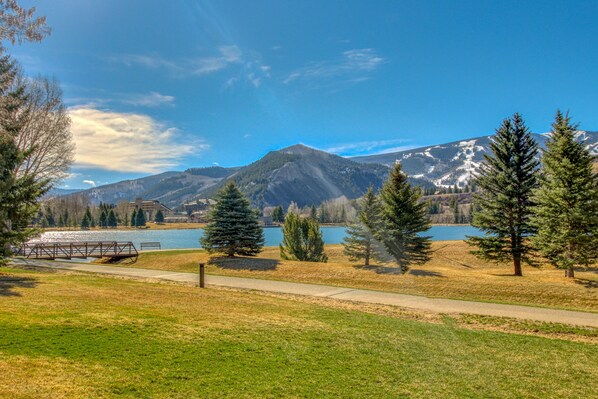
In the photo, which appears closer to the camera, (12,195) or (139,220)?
(12,195)

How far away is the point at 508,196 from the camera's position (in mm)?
23766

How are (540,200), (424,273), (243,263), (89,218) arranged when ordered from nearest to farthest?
1. (540,200)
2. (424,273)
3. (243,263)
4. (89,218)

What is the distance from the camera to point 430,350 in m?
8.81

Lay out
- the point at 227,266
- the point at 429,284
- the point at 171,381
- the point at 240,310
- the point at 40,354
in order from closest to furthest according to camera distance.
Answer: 1. the point at 171,381
2. the point at 40,354
3. the point at 240,310
4. the point at 429,284
5. the point at 227,266

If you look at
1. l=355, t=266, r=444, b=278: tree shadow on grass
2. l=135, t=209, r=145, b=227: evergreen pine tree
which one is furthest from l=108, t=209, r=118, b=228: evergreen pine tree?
l=355, t=266, r=444, b=278: tree shadow on grass

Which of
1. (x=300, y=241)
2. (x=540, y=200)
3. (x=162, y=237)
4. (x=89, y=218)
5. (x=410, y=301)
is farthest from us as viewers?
(x=89, y=218)

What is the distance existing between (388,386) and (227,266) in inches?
875

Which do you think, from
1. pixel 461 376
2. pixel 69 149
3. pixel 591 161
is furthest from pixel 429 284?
pixel 69 149

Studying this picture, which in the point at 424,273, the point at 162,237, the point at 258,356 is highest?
the point at 258,356

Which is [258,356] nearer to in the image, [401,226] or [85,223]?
[401,226]

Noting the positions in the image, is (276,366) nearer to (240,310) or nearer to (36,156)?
(240,310)

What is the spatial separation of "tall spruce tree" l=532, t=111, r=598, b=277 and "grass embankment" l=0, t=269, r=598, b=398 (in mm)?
12067

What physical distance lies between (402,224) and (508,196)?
22.4 feet

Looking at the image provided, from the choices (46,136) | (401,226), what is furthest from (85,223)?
(401,226)
